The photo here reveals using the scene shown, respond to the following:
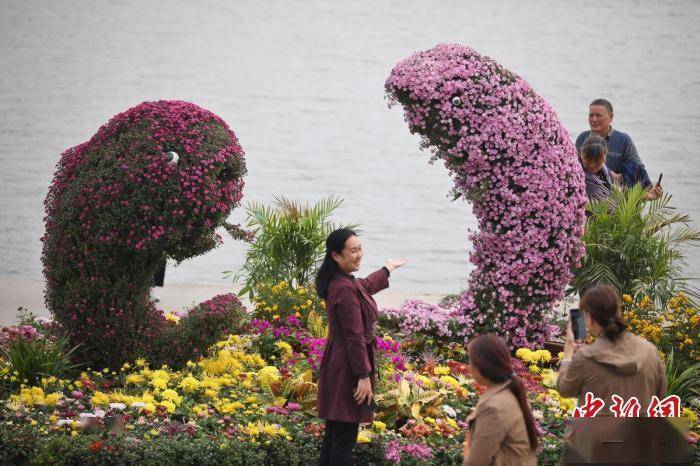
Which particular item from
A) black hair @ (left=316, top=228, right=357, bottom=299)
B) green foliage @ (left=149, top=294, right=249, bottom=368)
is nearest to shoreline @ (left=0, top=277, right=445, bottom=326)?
green foliage @ (left=149, top=294, right=249, bottom=368)

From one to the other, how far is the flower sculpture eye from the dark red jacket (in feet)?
6.16

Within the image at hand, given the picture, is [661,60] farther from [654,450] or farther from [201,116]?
[654,450]

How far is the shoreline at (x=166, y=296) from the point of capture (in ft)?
29.9

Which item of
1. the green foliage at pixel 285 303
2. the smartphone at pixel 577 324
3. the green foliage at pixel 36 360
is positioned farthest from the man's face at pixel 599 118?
the green foliage at pixel 36 360

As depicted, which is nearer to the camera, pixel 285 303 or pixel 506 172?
pixel 506 172

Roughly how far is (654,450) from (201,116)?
150 inches

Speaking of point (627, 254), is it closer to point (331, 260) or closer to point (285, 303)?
point (285, 303)

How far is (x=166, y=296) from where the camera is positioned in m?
9.91

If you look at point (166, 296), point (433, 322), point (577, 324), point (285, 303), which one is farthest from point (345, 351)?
point (166, 296)

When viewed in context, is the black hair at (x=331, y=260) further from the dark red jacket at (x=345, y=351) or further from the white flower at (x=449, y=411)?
the white flower at (x=449, y=411)

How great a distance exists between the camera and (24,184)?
1571cm

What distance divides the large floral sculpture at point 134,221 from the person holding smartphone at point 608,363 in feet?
9.58

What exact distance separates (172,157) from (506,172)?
7.76ft

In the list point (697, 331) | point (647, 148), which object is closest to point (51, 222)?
point (697, 331)
